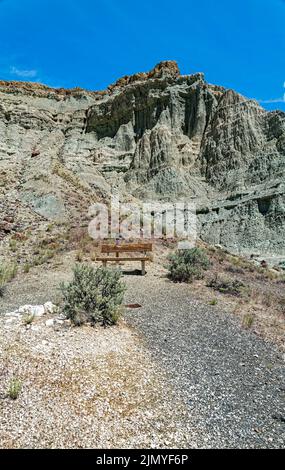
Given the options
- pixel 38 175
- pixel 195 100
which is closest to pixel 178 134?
pixel 195 100

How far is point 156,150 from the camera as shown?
53625mm

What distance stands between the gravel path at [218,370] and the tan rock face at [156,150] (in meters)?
17.5

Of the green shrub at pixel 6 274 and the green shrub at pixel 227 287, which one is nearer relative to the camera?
the green shrub at pixel 6 274

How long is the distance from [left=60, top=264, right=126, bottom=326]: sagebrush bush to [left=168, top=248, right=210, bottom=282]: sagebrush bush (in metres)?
5.57

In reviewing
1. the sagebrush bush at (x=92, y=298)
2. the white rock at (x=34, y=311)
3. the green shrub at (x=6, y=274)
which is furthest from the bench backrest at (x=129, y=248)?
the white rock at (x=34, y=311)

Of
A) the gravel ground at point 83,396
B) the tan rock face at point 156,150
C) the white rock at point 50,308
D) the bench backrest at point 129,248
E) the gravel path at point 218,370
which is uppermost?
the tan rock face at point 156,150

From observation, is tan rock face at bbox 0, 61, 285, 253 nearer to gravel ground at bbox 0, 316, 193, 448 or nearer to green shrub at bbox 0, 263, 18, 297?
green shrub at bbox 0, 263, 18, 297

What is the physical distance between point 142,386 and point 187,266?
9.10 meters

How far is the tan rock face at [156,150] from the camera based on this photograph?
3594 centimetres

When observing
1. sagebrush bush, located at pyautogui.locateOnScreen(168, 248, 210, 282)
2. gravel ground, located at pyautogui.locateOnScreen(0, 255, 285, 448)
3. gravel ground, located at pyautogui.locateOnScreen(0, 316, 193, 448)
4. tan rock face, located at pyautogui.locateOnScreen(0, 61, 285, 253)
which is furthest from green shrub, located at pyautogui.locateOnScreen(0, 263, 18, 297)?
tan rock face, located at pyautogui.locateOnScreen(0, 61, 285, 253)

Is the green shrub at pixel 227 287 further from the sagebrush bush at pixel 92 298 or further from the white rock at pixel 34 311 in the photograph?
Result: the white rock at pixel 34 311

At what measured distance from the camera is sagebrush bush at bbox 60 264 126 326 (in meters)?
7.52

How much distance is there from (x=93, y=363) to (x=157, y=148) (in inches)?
1997

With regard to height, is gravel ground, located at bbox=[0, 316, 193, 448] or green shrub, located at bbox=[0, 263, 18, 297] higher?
green shrub, located at bbox=[0, 263, 18, 297]
